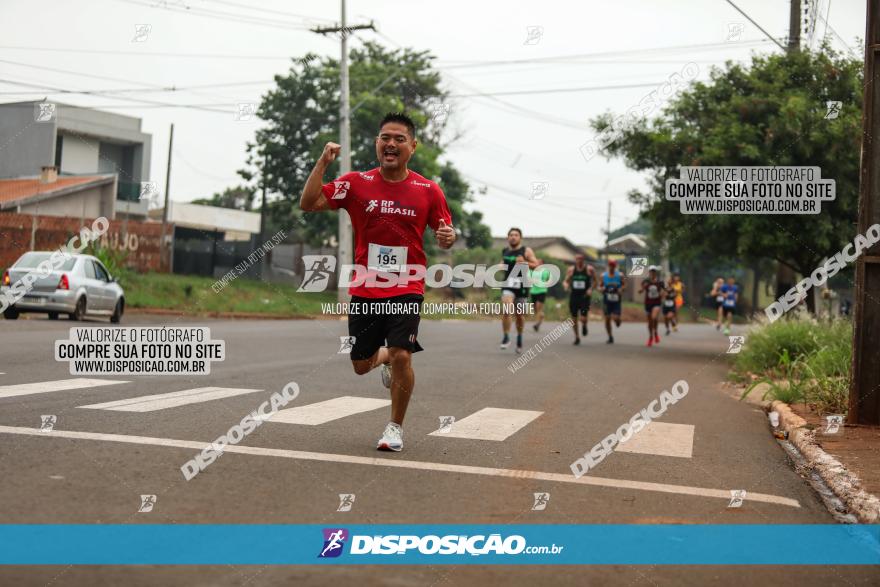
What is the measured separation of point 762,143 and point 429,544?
1629 cm

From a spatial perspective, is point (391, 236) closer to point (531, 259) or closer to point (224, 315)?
point (531, 259)

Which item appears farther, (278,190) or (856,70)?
(278,190)

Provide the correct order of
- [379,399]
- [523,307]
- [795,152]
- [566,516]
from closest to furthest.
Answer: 1. [566,516]
2. [379,399]
3. [523,307]
4. [795,152]

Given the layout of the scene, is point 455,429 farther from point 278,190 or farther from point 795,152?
point 278,190

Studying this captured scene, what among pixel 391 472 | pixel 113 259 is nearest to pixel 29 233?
pixel 113 259

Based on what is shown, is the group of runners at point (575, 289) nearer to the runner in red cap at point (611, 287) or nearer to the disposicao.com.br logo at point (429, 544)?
the runner in red cap at point (611, 287)

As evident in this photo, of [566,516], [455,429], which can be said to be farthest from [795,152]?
[566,516]

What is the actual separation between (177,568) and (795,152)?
55.9 feet

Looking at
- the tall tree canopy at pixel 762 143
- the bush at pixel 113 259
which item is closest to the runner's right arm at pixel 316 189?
the tall tree canopy at pixel 762 143

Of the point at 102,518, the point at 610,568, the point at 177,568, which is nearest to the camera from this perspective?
the point at 177,568

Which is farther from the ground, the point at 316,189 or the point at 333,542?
the point at 316,189

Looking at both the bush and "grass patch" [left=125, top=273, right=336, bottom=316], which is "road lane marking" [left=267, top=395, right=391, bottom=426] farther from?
"grass patch" [left=125, top=273, right=336, bottom=316]

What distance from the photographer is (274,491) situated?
5086mm

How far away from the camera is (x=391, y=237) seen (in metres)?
6.66
